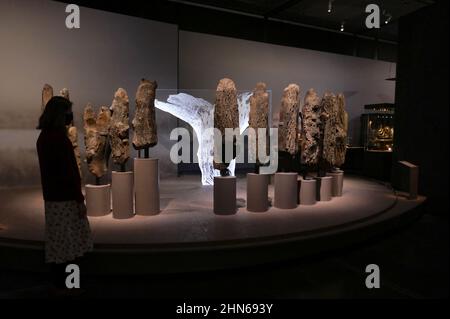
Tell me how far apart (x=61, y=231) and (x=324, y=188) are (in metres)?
3.64

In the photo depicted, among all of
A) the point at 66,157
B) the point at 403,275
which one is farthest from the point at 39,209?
the point at 403,275

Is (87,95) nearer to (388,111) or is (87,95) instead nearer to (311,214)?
(311,214)

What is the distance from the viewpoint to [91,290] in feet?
9.26

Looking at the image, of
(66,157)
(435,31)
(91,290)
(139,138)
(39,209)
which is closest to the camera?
(66,157)

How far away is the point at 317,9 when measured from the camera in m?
8.56

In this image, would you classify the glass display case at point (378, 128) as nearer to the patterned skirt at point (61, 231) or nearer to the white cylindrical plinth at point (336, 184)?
the white cylindrical plinth at point (336, 184)

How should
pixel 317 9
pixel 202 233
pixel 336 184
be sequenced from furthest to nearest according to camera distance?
pixel 317 9 < pixel 336 184 < pixel 202 233

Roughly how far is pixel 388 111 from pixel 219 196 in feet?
24.4

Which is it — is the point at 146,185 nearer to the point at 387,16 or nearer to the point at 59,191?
the point at 59,191

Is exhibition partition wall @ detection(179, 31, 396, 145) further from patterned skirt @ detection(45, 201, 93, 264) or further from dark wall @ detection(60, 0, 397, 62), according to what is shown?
patterned skirt @ detection(45, 201, 93, 264)

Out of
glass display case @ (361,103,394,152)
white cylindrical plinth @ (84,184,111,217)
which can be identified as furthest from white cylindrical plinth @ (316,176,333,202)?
glass display case @ (361,103,394,152)

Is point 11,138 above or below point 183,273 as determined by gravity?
above

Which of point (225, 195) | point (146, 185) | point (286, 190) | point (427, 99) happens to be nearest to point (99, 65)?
point (146, 185)

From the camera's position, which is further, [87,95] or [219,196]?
[87,95]
